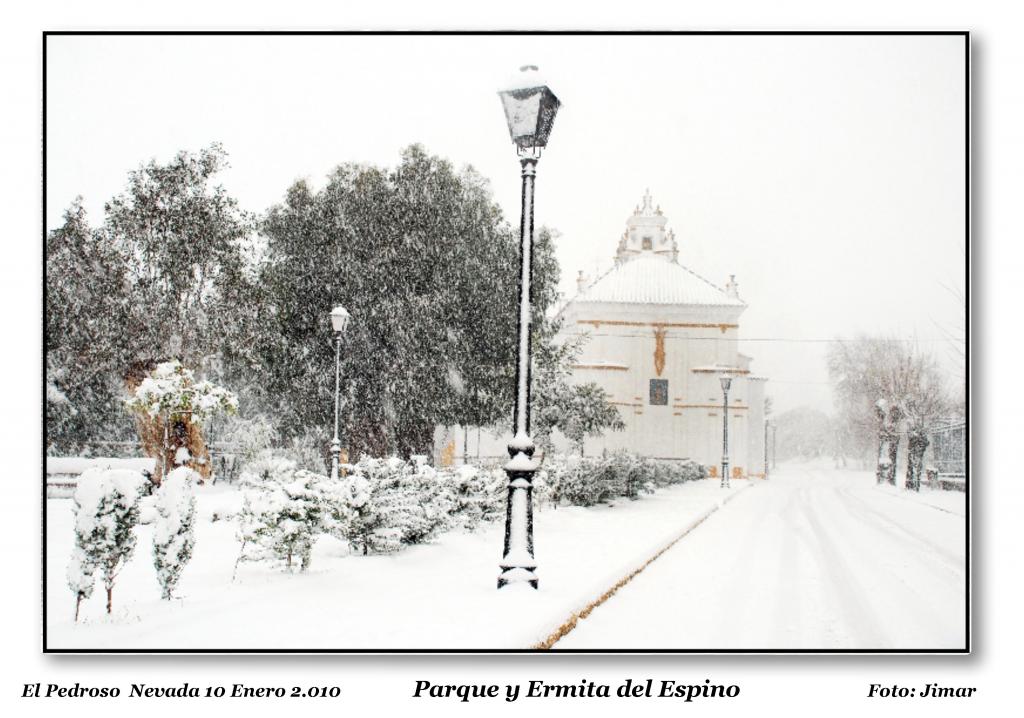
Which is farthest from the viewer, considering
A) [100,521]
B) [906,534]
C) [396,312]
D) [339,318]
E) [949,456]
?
[396,312]

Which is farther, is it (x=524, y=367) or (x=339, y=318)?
(x=339, y=318)

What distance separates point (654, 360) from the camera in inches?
596

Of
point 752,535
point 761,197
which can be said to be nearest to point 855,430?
point 752,535

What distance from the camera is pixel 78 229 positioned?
26.6 ft

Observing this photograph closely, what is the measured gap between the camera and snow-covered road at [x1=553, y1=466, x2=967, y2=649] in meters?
6.48

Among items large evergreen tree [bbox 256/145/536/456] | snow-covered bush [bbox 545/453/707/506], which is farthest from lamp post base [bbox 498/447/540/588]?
snow-covered bush [bbox 545/453/707/506]

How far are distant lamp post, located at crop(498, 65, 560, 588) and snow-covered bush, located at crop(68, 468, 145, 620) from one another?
283cm

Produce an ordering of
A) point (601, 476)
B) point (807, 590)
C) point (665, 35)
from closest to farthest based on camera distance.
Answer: point (665, 35), point (807, 590), point (601, 476)

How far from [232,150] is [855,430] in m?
8.79

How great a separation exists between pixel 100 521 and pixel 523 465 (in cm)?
310

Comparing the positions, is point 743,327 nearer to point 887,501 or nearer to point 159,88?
point 887,501

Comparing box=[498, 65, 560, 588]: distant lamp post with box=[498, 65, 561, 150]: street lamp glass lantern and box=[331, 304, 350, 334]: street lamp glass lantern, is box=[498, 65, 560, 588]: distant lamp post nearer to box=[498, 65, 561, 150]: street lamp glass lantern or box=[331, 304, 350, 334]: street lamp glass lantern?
box=[498, 65, 561, 150]: street lamp glass lantern

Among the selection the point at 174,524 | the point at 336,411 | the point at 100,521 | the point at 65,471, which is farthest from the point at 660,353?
the point at 100,521

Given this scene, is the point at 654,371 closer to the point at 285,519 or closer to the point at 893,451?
the point at 893,451
